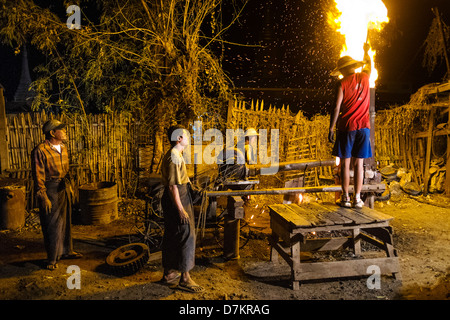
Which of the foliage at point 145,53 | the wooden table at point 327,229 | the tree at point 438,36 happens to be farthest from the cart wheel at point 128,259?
the tree at point 438,36

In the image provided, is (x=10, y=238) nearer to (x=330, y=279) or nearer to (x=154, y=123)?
(x=154, y=123)

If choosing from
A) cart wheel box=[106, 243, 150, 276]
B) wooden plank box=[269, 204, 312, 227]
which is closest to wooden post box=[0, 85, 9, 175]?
cart wheel box=[106, 243, 150, 276]

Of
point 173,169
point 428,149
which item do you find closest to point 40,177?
point 173,169

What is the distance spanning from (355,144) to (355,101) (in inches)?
25.9

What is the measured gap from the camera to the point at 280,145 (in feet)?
35.0

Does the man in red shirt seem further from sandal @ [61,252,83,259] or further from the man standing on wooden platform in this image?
sandal @ [61,252,83,259]

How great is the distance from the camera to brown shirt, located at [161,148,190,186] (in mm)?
4328

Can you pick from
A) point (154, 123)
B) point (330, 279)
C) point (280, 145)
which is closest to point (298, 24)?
point (280, 145)

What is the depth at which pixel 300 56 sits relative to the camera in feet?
59.9

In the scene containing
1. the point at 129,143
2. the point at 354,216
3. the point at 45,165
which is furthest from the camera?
the point at 129,143

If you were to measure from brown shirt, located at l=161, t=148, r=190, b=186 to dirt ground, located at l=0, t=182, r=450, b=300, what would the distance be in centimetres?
157

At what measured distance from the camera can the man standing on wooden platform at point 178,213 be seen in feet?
14.3

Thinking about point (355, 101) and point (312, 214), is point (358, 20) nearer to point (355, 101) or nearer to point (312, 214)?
point (355, 101)
